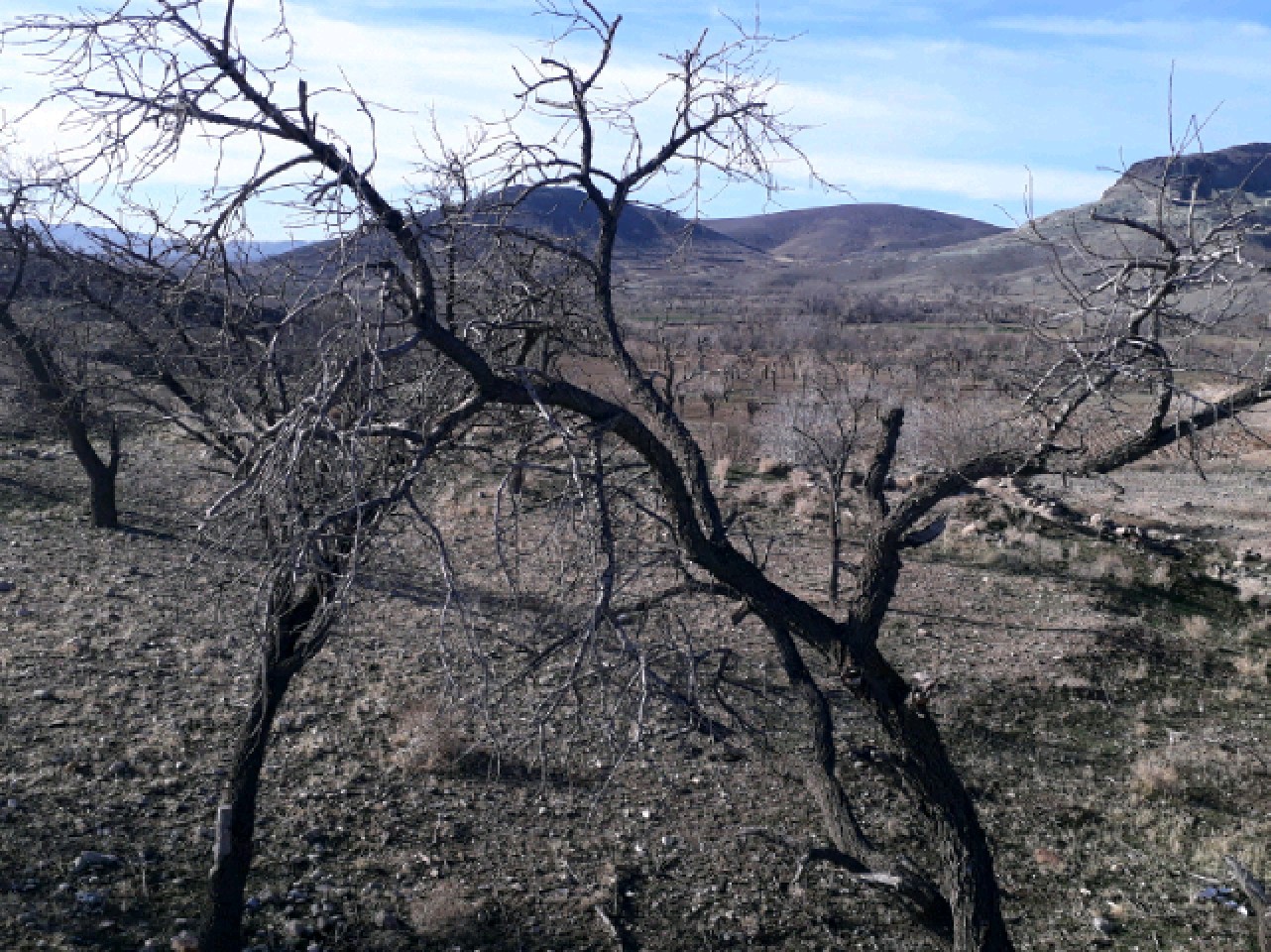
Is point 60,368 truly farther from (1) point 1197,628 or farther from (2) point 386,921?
(1) point 1197,628

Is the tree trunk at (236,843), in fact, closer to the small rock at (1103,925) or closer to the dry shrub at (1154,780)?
the small rock at (1103,925)

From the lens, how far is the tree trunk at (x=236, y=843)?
5.22 m

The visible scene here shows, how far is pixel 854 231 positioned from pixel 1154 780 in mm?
155397

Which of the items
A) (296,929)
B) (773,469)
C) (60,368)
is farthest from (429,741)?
(773,469)

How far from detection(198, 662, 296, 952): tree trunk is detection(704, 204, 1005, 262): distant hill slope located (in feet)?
436

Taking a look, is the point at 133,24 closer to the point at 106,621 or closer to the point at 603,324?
the point at 603,324

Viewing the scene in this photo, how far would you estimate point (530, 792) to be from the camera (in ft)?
25.1

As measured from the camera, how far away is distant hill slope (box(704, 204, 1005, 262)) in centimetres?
14325

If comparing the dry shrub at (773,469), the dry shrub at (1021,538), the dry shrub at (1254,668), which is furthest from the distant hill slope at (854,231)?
the dry shrub at (1254,668)

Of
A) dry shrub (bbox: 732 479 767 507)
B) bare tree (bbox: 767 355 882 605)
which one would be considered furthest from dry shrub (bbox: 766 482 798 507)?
bare tree (bbox: 767 355 882 605)

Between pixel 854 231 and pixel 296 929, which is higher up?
pixel 854 231

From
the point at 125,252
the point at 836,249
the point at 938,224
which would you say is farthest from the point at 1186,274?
A: the point at 938,224

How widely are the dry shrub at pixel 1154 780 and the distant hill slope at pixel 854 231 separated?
129m

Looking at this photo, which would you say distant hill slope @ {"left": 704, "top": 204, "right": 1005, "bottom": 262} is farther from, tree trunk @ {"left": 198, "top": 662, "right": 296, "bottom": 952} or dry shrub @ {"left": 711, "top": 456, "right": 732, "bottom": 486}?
tree trunk @ {"left": 198, "top": 662, "right": 296, "bottom": 952}
